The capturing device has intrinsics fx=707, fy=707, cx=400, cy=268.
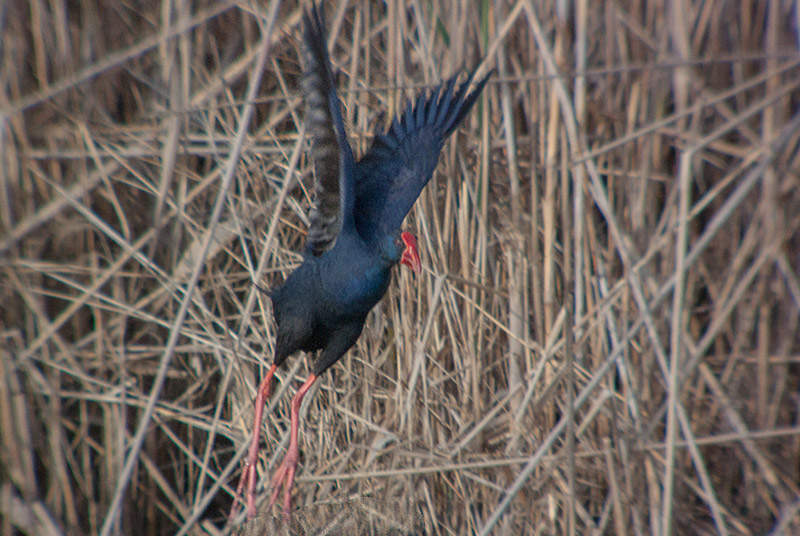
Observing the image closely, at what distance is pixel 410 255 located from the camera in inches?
72.1

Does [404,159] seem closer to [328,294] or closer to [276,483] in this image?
[328,294]

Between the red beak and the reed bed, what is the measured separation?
123 millimetres

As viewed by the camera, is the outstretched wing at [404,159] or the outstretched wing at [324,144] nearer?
the outstretched wing at [324,144]

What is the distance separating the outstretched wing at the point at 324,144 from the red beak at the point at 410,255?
167 mm

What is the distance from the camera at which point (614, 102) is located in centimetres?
230

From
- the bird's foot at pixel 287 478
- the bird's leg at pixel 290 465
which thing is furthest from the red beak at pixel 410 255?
the bird's foot at pixel 287 478

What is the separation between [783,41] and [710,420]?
124cm

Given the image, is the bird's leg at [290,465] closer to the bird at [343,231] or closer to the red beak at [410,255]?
the bird at [343,231]

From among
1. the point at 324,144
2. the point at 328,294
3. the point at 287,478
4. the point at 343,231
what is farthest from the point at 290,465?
the point at 324,144

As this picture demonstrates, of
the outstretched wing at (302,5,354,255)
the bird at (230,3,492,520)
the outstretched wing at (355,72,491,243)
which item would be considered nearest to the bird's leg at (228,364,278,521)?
the bird at (230,3,492,520)

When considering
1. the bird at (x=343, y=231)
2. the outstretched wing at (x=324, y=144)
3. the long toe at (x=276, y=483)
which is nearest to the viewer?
the outstretched wing at (x=324, y=144)

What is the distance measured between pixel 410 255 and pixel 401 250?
0.04 meters

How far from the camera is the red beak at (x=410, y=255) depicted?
5.96ft

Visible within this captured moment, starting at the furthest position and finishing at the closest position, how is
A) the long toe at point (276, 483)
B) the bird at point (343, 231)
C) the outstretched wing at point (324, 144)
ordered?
the long toe at point (276, 483), the bird at point (343, 231), the outstretched wing at point (324, 144)
